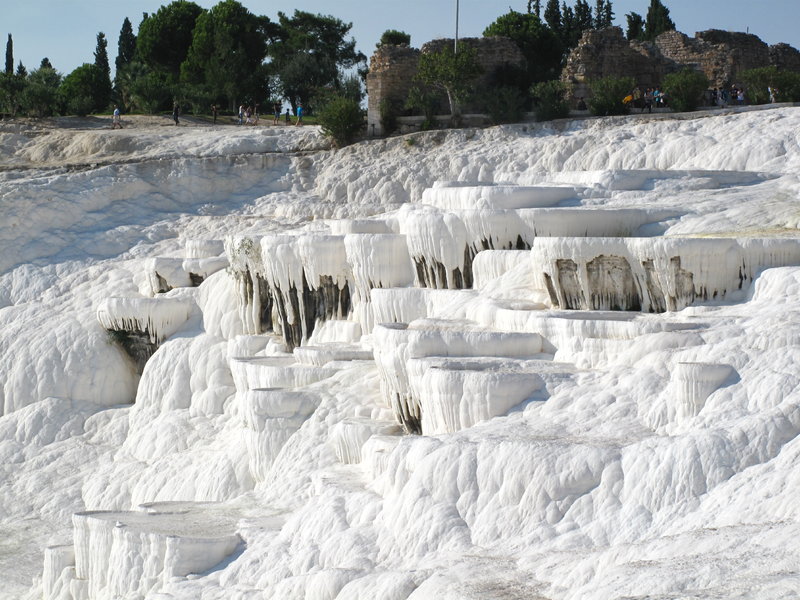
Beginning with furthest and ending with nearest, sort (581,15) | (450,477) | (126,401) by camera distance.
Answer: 1. (581,15)
2. (126,401)
3. (450,477)

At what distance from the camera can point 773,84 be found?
24.2 m

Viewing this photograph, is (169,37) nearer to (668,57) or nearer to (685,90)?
(668,57)

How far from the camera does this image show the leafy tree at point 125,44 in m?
49.7

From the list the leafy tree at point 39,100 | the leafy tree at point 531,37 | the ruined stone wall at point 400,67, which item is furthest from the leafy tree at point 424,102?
the leafy tree at point 39,100

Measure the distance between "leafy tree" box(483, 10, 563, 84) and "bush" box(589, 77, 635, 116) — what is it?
9.36m

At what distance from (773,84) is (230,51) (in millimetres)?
16959

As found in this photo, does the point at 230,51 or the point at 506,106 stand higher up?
the point at 230,51

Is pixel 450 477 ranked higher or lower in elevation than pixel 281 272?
lower

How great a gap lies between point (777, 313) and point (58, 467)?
10.5 metres

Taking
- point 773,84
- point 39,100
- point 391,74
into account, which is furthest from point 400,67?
point 39,100

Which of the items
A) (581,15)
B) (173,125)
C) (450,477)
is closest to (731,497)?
(450,477)

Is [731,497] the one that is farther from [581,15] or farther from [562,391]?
[581,15]

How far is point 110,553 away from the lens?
12602 millimetres

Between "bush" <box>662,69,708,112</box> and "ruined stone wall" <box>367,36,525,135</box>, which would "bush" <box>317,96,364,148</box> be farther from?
"bush" <box>662,69,708,112</box>
